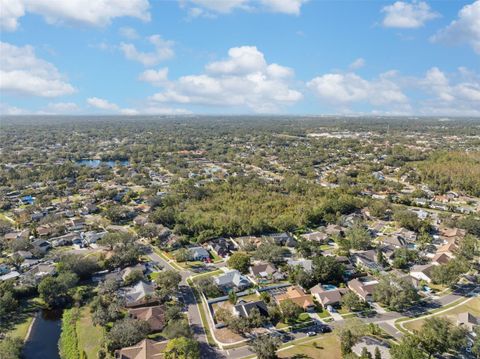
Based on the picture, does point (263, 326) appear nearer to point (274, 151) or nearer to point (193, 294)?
point (193, 294)

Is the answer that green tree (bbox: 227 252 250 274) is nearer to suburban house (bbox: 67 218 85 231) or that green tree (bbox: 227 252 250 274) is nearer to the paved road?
the paved road

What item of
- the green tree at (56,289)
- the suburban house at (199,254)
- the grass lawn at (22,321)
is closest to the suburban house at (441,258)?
the suburban house at (199,254)

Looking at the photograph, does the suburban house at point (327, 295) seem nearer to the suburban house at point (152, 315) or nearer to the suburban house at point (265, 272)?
the suburban house at point (265, 272)

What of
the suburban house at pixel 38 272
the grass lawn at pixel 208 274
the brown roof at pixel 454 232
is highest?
the brown roof at pixel 454 232

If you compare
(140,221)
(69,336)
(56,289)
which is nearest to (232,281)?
(69,336)

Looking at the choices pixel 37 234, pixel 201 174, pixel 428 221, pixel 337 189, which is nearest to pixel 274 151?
pixel 201 174

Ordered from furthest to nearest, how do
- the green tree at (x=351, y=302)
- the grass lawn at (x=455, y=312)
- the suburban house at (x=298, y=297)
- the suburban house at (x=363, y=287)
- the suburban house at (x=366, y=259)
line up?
1. the suburban house at (x=366, y=259)
2. the suburban house at (x=363, y=287)
3. the suburban house at (x=298, y=297)
4. the green tree at (x=351, y=302)
5. the grass lawn at (x=455, y=312)

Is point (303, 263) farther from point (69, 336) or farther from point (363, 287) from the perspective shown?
point (69, 336)
